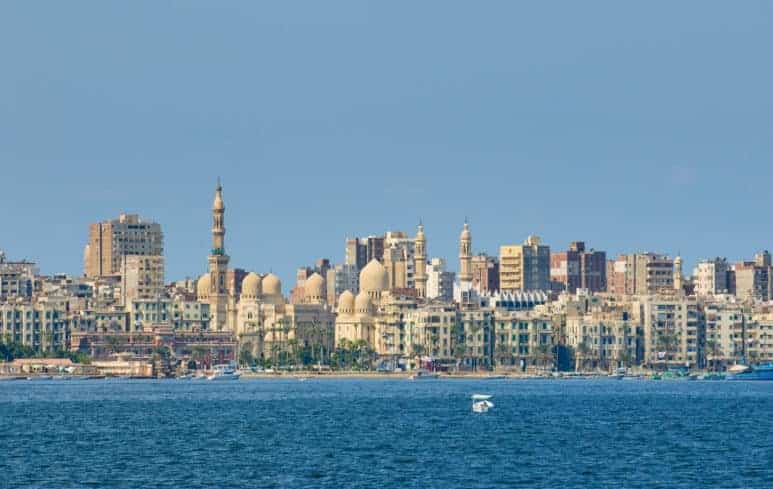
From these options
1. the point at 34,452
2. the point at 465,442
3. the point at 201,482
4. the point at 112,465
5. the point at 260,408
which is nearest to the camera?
the point at 201,482

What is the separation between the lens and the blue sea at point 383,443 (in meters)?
80.4

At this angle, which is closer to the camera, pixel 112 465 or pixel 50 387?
pixel 112 465

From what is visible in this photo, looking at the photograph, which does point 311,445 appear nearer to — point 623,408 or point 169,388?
point 623,408

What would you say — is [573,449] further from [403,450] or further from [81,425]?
[81,425]

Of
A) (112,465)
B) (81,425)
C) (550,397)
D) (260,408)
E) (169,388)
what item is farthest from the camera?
(169,388)

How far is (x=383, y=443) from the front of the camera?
323 ft

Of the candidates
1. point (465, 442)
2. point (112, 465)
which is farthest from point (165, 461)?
point (465, 442)

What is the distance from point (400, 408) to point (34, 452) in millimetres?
49251

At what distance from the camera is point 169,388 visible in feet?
634

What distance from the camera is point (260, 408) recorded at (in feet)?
454

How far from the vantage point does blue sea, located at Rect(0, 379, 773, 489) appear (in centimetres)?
8044

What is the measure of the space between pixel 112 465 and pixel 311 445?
1405cm

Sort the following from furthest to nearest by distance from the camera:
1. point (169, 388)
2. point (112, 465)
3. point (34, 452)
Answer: point (169, 388), point (34, 452), point (112, 465)

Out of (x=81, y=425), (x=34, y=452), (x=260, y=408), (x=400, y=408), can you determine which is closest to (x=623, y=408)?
(x=400, y=408)
